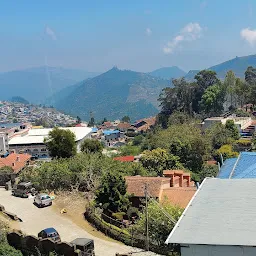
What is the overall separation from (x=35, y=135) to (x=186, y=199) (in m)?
45.4

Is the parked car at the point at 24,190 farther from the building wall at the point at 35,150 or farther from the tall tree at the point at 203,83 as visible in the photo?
the tall tree at the point at 203,83

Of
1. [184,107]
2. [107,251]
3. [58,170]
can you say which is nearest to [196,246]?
[107,251]

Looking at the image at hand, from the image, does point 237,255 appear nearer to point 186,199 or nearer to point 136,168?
point 186,199

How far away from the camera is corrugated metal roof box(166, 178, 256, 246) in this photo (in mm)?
8164

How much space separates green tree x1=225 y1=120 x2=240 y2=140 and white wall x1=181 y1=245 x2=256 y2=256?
3873 centimetres

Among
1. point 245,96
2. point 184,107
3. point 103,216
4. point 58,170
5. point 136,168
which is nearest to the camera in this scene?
point 103,216

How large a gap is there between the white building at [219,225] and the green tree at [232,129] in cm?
3668

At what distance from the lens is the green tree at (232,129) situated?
151 feet

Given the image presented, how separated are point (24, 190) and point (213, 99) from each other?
42312 mm

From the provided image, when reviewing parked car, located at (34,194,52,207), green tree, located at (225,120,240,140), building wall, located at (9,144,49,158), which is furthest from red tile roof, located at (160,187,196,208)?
building wall, located at (9,144,49,158)

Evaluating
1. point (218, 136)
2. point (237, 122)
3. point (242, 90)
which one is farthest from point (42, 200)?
point (242, 90)

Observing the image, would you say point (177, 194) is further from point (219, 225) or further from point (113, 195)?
point (219, 225)

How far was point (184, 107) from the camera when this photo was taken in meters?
67.1

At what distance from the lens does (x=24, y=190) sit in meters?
24.3
